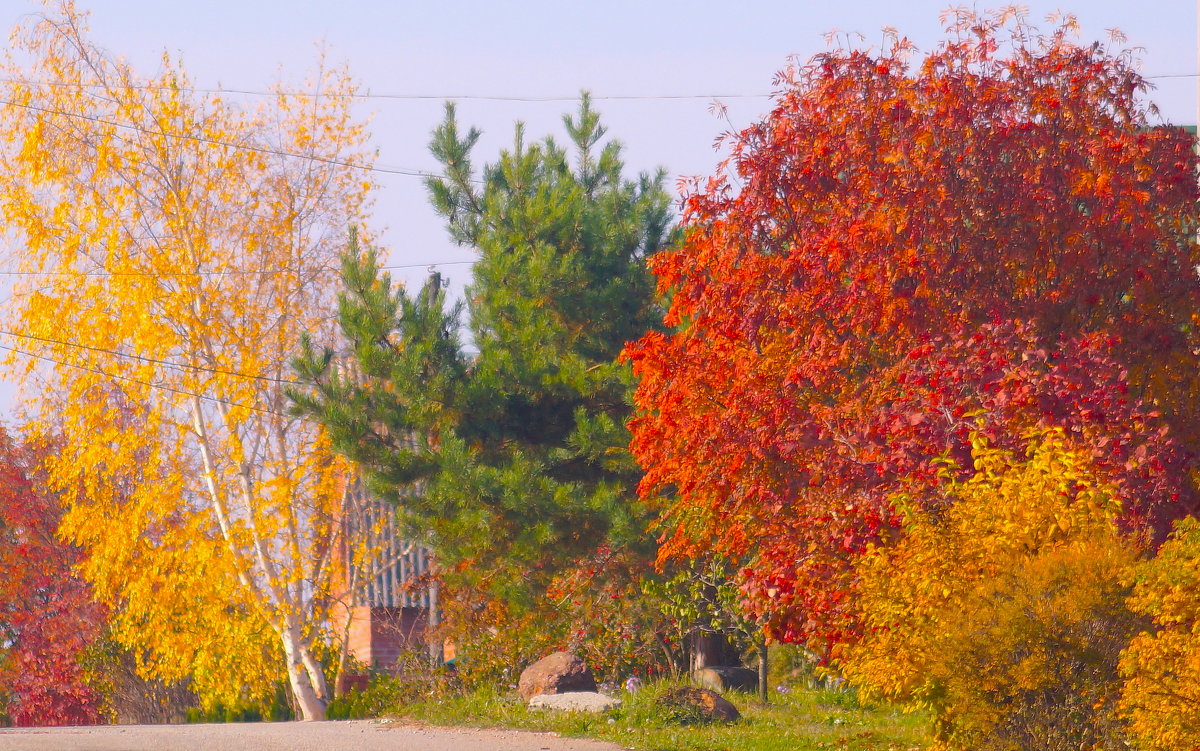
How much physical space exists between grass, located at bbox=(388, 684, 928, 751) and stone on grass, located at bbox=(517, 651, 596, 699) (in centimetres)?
30

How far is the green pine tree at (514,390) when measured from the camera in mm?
14922

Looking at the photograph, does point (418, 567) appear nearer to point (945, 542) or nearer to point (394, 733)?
point (394, 733)

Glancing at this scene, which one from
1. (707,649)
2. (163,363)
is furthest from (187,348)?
(707,649)

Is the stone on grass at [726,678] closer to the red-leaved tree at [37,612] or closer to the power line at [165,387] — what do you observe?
the power line at [165,387]

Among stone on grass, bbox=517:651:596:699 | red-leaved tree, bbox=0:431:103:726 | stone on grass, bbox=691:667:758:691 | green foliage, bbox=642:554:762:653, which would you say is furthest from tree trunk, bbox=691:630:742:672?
red-leaved tree, bbox=0:431:103:726

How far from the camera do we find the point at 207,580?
19.1 meters

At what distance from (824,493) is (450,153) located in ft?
30.9

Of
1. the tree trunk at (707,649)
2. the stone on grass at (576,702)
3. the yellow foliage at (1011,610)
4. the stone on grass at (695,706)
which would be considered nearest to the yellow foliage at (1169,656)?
the yellow foliage at (1011,610)

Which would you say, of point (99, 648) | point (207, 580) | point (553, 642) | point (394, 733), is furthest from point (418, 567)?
point (394, 733)

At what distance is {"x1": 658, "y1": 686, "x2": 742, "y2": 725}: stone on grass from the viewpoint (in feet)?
41.5

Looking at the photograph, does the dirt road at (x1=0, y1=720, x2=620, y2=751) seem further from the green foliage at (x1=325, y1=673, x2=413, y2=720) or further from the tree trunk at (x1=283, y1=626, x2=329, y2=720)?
the tree trunk at (x1=283, y1=626, x2=329, y2=720)

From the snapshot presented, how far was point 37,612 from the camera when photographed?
25516mm

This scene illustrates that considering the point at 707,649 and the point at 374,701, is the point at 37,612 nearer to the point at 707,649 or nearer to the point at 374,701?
the point at 374,701

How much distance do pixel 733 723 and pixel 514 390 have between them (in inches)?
194
